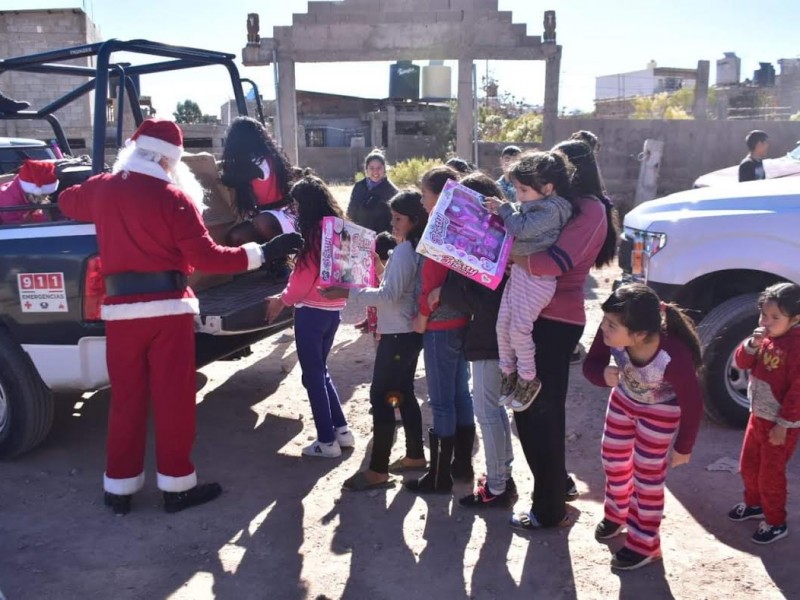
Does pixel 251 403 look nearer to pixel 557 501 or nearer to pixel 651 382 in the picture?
pixel 557 501

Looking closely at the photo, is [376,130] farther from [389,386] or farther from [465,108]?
[389,386]

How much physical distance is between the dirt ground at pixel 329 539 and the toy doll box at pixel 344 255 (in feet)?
3.71

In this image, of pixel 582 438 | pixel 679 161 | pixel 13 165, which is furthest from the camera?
pixel 679 161

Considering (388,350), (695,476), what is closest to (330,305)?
(388,350)

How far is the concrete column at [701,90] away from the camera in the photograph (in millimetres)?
15586

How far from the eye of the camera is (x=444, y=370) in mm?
3844

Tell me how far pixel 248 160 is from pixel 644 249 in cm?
263

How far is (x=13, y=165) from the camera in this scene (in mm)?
7305

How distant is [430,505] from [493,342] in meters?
0.98

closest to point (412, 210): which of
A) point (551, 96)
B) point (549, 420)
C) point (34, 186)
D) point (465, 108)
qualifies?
point (549, 420)

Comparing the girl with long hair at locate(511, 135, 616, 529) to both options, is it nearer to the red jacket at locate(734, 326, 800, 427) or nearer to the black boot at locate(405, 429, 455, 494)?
the black boot at locate(405, 429, 455, 494)

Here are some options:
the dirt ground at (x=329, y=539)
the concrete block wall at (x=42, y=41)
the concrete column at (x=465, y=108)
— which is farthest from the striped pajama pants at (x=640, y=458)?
the concrete block wall at (x=42, y=41)

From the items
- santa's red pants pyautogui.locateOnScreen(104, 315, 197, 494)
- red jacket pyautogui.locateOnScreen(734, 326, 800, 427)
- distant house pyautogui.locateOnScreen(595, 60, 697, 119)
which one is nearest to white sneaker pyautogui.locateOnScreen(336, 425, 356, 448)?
santa's red pants pyautogui.locateOnScreen(104, 315, 197, 494)

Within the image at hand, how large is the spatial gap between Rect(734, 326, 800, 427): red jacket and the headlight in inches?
55.6
